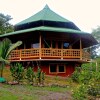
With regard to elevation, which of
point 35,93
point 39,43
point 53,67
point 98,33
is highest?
point 98,33

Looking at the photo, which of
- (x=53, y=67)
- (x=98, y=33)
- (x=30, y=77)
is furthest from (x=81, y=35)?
(x=98, y=33)

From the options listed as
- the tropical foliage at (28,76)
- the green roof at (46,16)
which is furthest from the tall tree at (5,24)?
the tropical foliage at (28,76)

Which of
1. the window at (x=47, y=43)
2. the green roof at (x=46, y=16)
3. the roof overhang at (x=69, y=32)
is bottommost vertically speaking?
the window at (x=47, y=43)

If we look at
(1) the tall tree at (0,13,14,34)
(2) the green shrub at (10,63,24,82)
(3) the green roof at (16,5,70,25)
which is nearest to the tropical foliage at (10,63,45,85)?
(2) the green shrub at (10,63,24,82)

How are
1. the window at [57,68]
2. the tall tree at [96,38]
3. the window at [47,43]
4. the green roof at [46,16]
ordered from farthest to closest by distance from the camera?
the tall tree at [96,38], the green roof at [46,16], the window at [47,43], the window at [57,68]

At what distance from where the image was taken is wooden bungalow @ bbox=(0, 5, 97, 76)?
84.8 ft

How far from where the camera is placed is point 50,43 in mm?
28203

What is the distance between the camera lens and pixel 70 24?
30031 mm

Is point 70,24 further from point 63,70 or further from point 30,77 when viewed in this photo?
point 30,77

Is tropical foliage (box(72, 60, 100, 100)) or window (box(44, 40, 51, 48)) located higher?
window (box(44, 40, 51, 48))

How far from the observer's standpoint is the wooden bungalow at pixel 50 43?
84.8 feet

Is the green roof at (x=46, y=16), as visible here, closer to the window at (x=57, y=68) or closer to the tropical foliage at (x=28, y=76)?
the window at (x=57, y=68)

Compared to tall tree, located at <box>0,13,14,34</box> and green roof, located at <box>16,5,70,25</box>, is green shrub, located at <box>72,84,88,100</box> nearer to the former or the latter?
green roof, located at <box>16,5,70,25</box>

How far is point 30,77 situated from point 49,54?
631 cm
